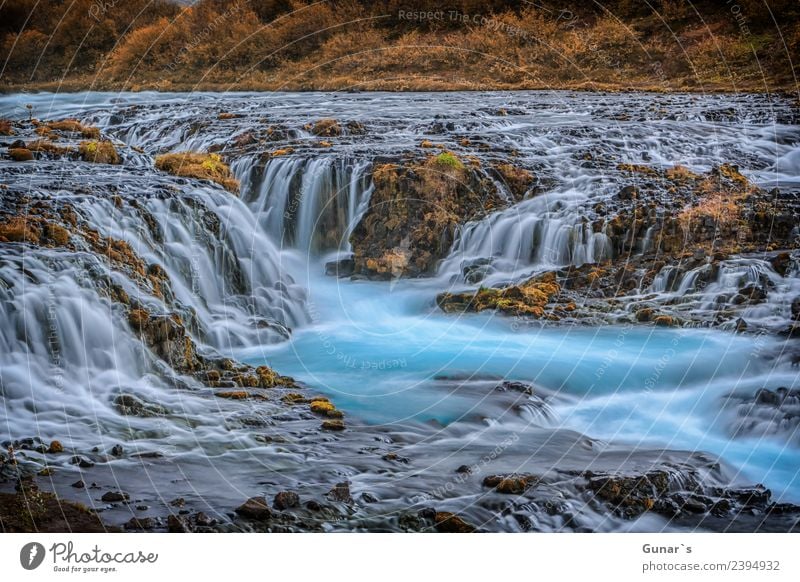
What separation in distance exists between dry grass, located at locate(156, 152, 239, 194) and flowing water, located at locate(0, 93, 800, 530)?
155mm

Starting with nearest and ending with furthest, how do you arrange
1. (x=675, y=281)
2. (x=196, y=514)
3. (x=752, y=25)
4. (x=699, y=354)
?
(x=196, y=514)
(x=699, y=354)
(x=675, y=281)
(x=752, y=25)

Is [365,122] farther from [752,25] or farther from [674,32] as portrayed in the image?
[752,25]

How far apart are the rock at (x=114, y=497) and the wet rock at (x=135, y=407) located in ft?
2.24

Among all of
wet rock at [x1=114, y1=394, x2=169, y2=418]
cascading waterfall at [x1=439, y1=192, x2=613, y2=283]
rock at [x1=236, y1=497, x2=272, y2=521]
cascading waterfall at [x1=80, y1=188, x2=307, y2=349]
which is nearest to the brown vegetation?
cascading waterfall at [x1=439, y1=192, x2=613, y2=283]

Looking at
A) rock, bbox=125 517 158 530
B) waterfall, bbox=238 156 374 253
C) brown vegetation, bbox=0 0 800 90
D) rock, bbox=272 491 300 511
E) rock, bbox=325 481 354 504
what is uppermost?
brown vegetation, bbox=0 0 800 90

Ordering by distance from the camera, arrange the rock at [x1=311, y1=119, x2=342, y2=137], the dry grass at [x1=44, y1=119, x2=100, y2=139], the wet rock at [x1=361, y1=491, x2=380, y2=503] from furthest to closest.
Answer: the rock at [x1=311, y1=119, x2=342, y2=137] → the dry grass at [x1=44, y1=119, x2=100, y2=139] → the wet rock at [x1=361, y1=491, x2=380, y2=503]

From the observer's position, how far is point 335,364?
6297 millimetres

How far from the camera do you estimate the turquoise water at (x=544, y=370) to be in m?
5.54

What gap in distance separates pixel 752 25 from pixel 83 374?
6.88m

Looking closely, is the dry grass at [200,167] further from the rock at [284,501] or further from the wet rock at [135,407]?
the rock at [284,501]

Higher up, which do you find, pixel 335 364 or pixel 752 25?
pixel 752 25

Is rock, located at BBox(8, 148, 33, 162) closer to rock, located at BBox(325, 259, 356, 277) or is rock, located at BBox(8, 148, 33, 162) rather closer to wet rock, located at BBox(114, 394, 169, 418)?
rock, located at BBox(325, 259, 356, 277)

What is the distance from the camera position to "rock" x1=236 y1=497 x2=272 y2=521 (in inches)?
176
